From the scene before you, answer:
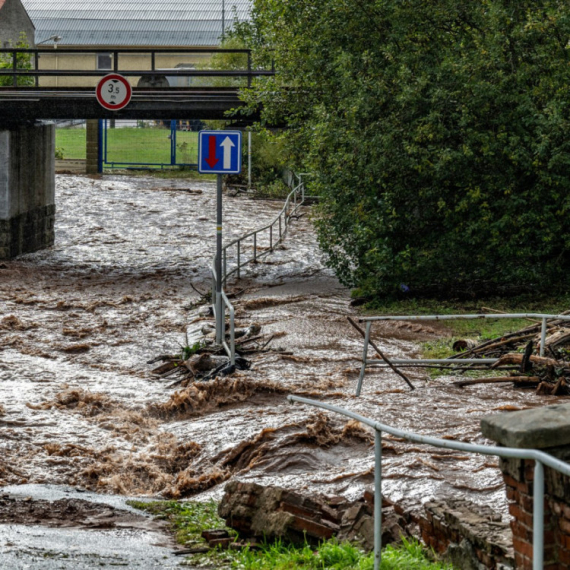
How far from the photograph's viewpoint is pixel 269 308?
19.5 metres

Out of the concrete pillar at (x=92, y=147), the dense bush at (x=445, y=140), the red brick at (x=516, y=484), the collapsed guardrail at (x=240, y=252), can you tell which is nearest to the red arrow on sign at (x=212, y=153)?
the collapsed guardrail at (x=240, y=252)

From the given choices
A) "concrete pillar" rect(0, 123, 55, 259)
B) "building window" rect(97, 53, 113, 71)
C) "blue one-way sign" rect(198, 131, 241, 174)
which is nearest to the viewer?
"blue one-way sign" rect(198, 131, 241, 174)

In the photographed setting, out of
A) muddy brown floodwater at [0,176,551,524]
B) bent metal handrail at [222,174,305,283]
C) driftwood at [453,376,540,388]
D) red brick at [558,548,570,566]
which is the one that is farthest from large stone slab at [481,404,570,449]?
bent metal handrail at [222,174,305,283]

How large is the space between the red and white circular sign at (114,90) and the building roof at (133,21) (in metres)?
39.6

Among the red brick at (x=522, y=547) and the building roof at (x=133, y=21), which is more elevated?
the building roof at (x=133, y=21)

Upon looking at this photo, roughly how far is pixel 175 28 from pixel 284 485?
5990 centimetres

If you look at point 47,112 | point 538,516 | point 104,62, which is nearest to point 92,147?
point 104,62

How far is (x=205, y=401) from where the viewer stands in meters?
11.6

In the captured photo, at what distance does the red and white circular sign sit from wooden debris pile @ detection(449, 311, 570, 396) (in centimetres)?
1407

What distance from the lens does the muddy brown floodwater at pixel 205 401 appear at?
28.2ft

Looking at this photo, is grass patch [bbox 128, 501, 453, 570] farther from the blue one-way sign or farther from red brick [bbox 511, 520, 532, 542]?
the blue one-way sign

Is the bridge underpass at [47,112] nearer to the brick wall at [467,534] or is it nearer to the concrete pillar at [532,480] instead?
the brick wall at [467,534]

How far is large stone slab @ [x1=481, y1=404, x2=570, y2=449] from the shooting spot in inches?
176

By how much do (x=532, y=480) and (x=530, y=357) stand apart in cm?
669
